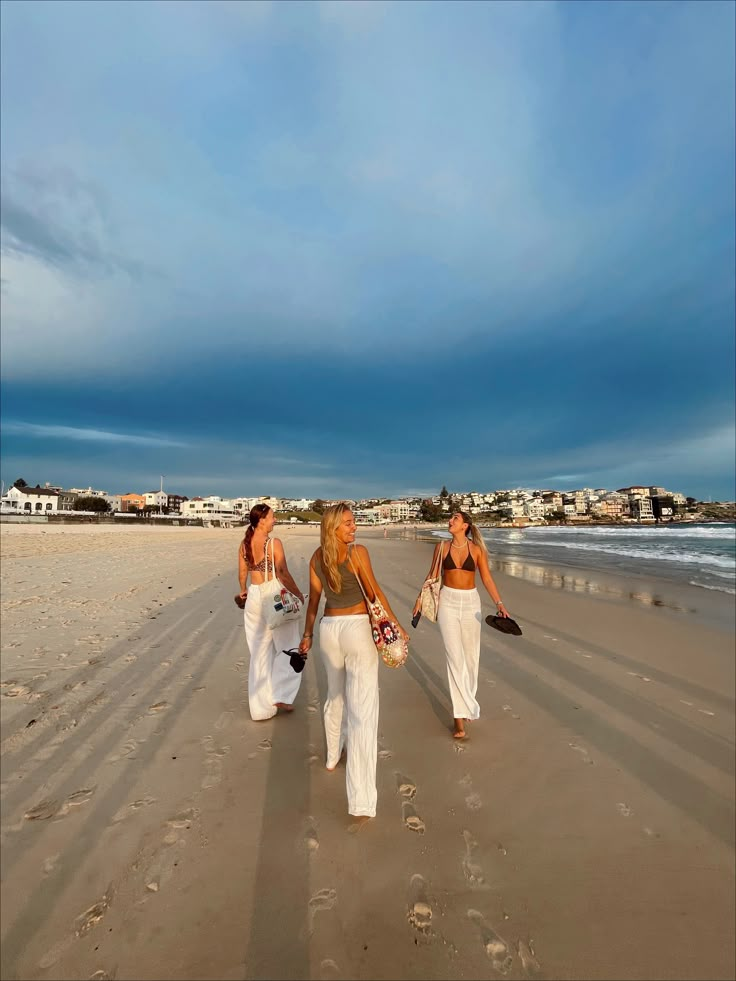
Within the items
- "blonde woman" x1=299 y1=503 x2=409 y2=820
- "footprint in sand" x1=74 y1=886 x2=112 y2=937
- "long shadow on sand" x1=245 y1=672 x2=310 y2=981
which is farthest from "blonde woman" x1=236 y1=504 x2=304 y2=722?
"footprint in sand" x1=74 y1=886 x2=112 y2=937

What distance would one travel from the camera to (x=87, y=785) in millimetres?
3334

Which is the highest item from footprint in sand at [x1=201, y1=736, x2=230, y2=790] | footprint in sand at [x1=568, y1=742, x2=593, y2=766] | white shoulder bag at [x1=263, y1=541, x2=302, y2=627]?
white shoulder bag at [x1=263, y1=541, x2=302, y2=627]

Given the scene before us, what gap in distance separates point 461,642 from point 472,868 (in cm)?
173

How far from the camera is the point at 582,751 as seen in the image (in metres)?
3.90

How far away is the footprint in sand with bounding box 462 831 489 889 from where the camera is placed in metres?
2.47

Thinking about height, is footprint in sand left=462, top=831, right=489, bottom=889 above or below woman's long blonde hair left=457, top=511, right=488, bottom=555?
below

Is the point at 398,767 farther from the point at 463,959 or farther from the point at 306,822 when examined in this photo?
the point at 463,959

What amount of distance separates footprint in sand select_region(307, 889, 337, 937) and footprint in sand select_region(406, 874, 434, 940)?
403 millimetres

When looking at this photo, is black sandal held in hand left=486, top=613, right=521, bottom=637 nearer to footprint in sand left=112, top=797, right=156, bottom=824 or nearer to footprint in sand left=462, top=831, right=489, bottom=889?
footprint in sand left=462, top=831, right=489, bottom=889

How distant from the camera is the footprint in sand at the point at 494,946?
6.73 feet

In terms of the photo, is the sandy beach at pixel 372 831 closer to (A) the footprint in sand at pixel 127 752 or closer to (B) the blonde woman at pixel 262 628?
(A) the footprint in sand at pixel 127 752

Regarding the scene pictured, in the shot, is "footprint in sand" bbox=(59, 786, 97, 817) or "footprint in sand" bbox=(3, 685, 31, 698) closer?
"footprint in sand" bbox=(59, 786, 97, 817)

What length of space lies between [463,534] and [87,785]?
3.69 meters

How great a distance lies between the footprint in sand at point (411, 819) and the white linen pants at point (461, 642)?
112 centimetres
